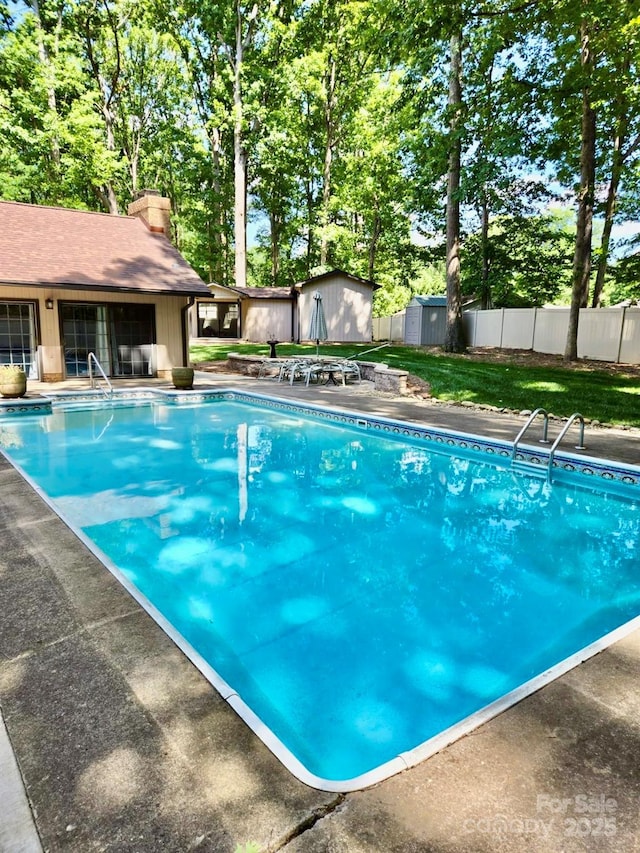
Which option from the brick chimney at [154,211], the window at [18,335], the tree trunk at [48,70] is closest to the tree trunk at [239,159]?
the tree trunk at [48,70]

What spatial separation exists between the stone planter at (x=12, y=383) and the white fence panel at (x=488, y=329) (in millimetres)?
16502

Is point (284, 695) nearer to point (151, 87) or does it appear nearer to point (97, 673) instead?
point (97, 673)

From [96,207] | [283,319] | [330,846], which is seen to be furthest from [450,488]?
[96,207]

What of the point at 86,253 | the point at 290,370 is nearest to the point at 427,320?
the point at 290,370

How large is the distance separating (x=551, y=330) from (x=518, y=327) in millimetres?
1540

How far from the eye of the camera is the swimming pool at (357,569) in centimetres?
273

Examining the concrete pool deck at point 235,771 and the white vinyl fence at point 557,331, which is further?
the white vinyl fence at point 557,331

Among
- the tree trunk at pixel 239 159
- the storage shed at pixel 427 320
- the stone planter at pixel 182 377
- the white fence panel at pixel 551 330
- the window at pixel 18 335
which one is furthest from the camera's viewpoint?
the storage shed at pixel 427 320

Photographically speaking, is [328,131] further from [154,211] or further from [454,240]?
[154,211]

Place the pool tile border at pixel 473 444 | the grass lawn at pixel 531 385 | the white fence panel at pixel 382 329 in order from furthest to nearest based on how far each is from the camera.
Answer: the white fence panel at pixel 382 329 < the grass lawn at pixel 531 385 < the pool tile border at pixel 473 444

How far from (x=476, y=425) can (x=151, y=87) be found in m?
27.4

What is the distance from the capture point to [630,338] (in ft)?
50.2

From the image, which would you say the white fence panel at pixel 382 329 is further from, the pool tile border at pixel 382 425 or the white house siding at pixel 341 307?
the pool tile border at pixel 382 425

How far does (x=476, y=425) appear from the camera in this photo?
8.49 meters
